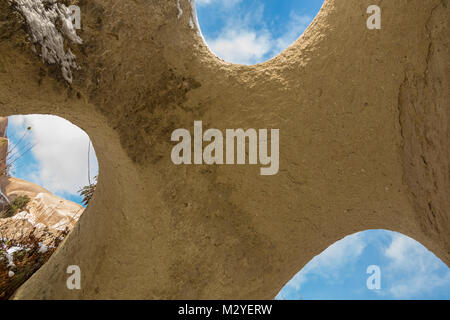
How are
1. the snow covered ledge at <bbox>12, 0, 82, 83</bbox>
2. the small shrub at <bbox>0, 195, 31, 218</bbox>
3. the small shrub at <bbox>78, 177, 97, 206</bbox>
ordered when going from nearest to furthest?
the snow covered ledge at <bbox>12, 0, 82, 83</bbox> → the small shrub at <bbox>78, 177, 97, 206</bbox> → the small shrub at <bbox>0, 195, 31, 218</bbox>

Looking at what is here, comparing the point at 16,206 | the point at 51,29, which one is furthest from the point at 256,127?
the point at 16,206

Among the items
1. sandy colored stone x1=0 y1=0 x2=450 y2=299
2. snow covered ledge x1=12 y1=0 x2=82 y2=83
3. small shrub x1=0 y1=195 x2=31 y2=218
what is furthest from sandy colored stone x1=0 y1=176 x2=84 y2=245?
snow covered ledge x1=12 y1=0 x2=82 y2=83

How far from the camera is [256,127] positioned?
189 cm

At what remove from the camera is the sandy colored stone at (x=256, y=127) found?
1696 millimetres

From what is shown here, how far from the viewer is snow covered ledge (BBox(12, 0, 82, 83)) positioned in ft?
4.40

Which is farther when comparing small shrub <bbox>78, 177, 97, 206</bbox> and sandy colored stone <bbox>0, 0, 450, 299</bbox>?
small shrub <bbox>78, 177, 97, 206</bbox>

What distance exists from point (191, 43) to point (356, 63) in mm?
984

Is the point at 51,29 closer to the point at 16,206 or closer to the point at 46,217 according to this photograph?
the point at 46,217

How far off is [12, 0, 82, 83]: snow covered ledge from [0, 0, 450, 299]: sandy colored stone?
→ 155 mm

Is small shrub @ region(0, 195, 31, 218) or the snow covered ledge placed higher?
the snow covered ledge

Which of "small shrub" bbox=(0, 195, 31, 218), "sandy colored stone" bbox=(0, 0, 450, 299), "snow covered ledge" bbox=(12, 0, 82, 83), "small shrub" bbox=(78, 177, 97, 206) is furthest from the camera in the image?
"small shrub" bbox=(0, 195, 31, 218)

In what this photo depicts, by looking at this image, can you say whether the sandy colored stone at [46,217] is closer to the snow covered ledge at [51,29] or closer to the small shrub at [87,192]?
the small shrub at [87,192]

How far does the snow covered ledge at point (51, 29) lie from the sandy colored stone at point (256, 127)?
0.16 m

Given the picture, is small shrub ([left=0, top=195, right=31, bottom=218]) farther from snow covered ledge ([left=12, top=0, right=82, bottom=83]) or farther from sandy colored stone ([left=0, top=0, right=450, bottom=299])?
snow covered ledge ([left=12, top=0, right=82, bottom=83])
